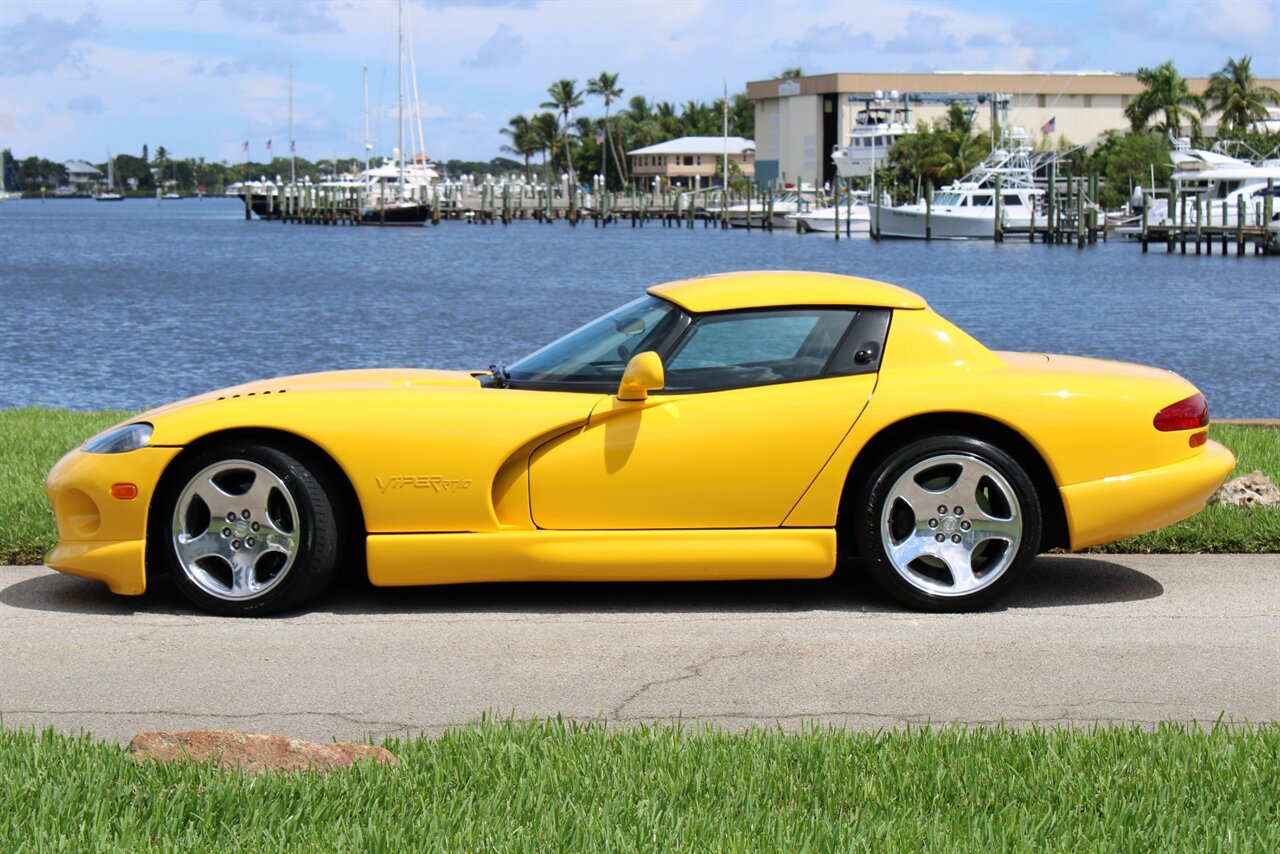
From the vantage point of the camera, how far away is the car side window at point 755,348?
20.3 feet

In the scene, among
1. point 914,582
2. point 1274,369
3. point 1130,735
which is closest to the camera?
point 1130,735

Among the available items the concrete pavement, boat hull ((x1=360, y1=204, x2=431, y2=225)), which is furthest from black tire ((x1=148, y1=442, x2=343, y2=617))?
boat hull ((x1=360, y1=204, x2=431, y2=225))

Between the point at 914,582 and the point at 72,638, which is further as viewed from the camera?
the point at 914,582

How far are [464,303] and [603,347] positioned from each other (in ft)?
119

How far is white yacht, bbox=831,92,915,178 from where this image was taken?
341 feet

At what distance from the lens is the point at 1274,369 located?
26.7 metres

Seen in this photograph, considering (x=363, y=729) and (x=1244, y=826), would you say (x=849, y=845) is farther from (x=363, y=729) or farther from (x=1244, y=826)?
(x=363, y=729)

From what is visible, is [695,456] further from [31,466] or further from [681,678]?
[31,466]

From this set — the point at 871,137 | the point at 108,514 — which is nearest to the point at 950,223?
the point at 871,137

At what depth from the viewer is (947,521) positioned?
6117 millimetres

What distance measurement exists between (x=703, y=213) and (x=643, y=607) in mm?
121513

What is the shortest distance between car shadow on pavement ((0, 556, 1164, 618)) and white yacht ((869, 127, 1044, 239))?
70882mm

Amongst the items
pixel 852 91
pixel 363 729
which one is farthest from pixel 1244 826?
pixel 852 91

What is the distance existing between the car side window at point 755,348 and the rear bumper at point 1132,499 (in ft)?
3.64
